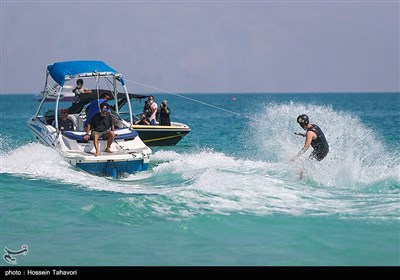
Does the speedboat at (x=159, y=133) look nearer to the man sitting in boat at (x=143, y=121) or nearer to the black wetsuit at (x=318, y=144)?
the man sitting in boat at (x=143, y=121)

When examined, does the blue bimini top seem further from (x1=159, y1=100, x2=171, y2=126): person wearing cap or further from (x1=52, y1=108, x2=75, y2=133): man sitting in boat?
(x1=159, y1=100, x2=171, y2=126): person wearing cap

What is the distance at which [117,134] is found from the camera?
16.0m

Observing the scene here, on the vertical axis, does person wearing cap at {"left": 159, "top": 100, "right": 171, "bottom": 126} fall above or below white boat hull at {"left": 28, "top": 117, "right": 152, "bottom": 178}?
above

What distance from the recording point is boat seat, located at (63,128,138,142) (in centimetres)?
1559

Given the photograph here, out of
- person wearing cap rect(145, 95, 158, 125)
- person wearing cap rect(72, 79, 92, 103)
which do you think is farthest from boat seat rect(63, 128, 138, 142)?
person wearing cap rect(145, 95, 158, 125)

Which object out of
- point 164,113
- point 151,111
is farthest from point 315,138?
point 151,111

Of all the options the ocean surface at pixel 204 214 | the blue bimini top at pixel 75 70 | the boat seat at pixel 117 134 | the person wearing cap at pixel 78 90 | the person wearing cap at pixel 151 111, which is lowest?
the ocean surface at pixel 204 214

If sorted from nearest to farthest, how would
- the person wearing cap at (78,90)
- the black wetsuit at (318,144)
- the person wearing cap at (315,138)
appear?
1. the person wearing cap at (315,138)
2. the black wetsuit at (318,144)
3. the person wearing cap at (78,90)

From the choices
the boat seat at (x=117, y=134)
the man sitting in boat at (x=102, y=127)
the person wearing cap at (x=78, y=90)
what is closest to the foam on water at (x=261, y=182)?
the boat seat at (x=117, y=134)

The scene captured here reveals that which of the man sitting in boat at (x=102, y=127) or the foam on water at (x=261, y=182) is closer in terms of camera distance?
the foam on water at (x=261, y=182)

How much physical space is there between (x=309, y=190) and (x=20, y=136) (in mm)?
22608

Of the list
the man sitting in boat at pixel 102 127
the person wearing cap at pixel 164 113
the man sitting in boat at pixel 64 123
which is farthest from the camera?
the person wearing cap at pixel 164 113

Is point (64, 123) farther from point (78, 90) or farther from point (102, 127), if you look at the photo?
point (78, 90)

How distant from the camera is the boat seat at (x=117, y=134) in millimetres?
15587
